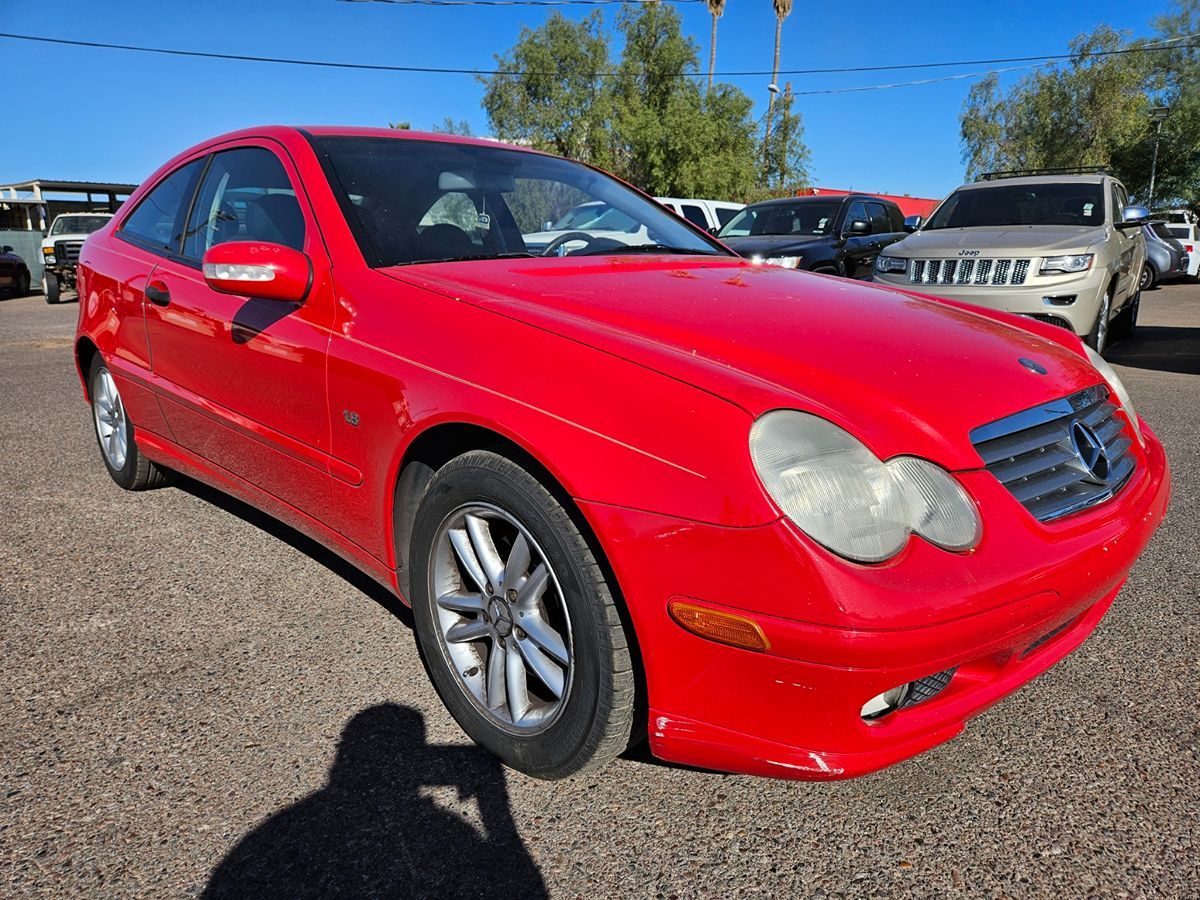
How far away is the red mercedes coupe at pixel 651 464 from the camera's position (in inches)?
60.6

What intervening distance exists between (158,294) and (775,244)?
725cm

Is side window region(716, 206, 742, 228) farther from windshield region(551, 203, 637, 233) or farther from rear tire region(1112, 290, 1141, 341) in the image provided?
windshield region(551, 203, 637, 233)

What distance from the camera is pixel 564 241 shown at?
9.58 feet

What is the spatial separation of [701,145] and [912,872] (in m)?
29.7

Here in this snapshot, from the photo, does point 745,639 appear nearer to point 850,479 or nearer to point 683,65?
point 850,479

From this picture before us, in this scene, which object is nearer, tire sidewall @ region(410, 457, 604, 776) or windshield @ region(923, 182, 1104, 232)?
tire sidewall @ region(410, 457, 604, 776)

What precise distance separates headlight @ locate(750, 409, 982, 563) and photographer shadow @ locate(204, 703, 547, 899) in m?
0.90

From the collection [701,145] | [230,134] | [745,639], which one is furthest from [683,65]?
[745,639]

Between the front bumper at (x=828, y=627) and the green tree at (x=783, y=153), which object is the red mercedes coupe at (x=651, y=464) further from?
the green tree at (x=783, y=153)

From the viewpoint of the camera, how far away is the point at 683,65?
31.4 m

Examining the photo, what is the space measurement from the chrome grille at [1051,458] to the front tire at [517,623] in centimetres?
88

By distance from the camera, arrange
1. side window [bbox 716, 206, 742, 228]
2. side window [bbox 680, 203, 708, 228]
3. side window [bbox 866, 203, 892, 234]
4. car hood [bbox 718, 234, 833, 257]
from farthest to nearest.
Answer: side window [bbox 716, 206, 742, 228], side window [bbox 680, 203, 708, 228], side window [bbox 866, 203, 892, 234], car hood [bbox 718, 234, 833, 257]

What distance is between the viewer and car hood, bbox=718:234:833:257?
8.98 m

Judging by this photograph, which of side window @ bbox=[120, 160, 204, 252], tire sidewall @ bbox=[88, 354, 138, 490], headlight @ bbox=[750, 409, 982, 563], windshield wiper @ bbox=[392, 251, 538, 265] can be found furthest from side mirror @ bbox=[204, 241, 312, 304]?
tire sidewall @ bbox=[88, 354, 138, 490]
